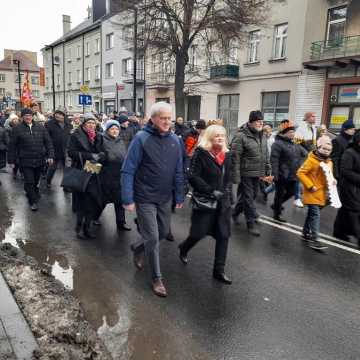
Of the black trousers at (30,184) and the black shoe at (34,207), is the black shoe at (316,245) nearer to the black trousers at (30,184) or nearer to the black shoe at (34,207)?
the black shoe at (34,207)

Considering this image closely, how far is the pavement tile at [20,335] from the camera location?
2638 mm

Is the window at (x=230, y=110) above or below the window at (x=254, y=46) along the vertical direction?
below

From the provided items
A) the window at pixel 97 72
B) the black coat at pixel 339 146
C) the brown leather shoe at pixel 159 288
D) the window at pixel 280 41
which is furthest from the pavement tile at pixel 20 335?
the window at pixel 97 72

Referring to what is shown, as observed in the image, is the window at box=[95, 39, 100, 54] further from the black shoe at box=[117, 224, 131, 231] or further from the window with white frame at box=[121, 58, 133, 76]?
the black shoe at box=[117, 224, 131, 231]

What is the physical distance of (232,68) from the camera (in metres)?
23.0

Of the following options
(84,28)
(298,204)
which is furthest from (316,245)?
(84,28)

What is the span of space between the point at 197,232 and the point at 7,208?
4.61m

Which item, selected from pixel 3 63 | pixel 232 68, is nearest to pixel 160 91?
pixel 232 68

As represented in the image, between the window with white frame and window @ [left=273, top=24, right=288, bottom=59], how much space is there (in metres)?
17.8

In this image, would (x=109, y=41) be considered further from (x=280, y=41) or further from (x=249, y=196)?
(x=249, y=196)

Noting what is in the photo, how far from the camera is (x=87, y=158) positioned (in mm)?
5449

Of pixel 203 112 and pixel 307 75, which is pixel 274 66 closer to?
pixel 307 75

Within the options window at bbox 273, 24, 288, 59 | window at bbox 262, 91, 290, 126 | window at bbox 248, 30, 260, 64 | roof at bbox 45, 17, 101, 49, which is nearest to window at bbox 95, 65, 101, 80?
roof at bbox 45, 17, 101, 49

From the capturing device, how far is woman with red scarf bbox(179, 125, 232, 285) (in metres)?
3.99
